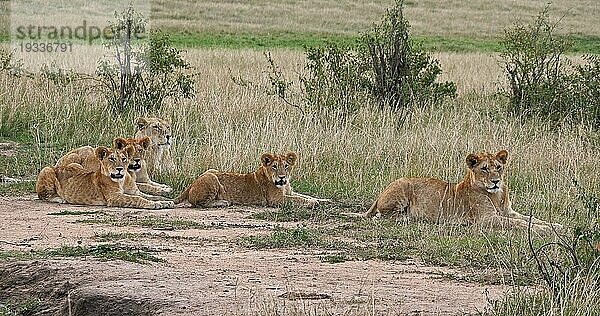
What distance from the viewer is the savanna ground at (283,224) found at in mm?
7309

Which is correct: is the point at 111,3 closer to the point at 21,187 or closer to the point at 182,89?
the point at 182,89

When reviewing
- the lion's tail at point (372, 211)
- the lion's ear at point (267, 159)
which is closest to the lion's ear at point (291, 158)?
the lion's ear at point (267, 159)

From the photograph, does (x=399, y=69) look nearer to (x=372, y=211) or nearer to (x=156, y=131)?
(x=156, y=131)

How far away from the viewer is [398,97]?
17172 mm

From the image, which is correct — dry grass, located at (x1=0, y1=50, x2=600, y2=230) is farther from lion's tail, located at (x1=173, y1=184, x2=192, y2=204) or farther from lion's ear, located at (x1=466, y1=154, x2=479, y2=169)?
lion's tail, located at (x1=173, y1=184, x2=192, y2=204)

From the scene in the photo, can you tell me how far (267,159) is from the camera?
11844 mm

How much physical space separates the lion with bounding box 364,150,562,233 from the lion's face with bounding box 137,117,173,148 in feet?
11.2

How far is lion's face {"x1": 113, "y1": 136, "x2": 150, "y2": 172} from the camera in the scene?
12241 mm

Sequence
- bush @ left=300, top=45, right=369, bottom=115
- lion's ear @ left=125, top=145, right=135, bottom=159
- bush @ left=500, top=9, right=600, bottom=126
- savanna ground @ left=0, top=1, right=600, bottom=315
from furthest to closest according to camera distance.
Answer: bush @ left=500, top=9, right=600, bottom=126 < bush @ left=300, top=45, right=369, bottom=115 < lion's ear @ left=125, top=145, right=135, bottom=159 < savanna ground @ left=0, top=1, right=600, bottom=315

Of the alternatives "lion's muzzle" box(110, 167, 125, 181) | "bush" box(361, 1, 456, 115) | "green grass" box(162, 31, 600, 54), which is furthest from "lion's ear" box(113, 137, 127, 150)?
"green grass" box(162, 31, 600, 54)

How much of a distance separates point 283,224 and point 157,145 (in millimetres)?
3076

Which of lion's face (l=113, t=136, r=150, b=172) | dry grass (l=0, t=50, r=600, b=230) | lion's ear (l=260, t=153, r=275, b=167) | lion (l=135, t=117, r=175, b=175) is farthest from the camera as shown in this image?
lion (l=135, t=117, r=175, b=175)

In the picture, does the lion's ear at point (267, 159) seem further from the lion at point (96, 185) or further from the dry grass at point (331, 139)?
the lion at point (96, 185)

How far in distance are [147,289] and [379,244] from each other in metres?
2.59
